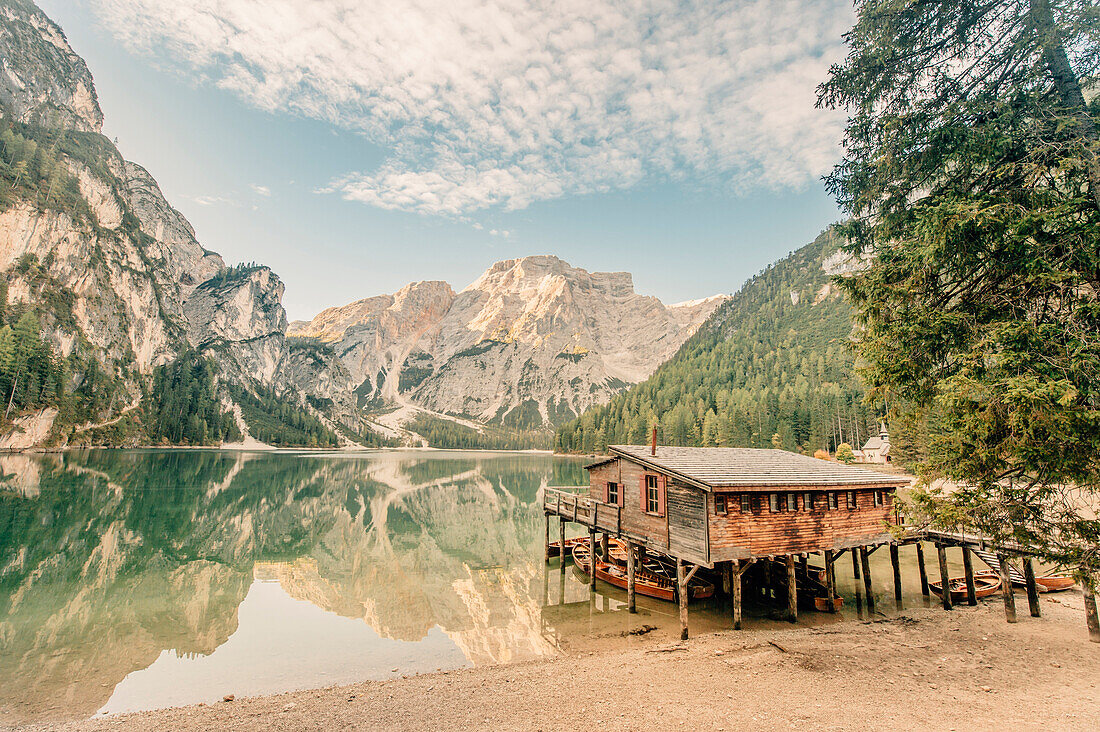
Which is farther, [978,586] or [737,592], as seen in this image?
[978,586]

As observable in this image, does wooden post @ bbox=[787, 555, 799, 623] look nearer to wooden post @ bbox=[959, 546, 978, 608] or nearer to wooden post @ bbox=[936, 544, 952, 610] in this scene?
wooden post @ bbox=[936, 544, 952, 610]

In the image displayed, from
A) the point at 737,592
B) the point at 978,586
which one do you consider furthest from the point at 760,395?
the point at 737,592

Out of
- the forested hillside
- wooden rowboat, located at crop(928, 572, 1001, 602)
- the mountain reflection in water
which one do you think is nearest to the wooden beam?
A: the mountain reflection in water

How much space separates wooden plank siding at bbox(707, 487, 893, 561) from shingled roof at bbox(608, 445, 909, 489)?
0.65 m

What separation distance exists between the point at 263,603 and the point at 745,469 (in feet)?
79.8

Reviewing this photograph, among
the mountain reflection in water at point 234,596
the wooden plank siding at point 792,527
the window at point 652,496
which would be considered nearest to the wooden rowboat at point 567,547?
the mountain reflection in water at point 234,596

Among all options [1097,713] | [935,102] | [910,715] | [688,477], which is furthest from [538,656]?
[935,102]

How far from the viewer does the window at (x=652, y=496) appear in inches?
875

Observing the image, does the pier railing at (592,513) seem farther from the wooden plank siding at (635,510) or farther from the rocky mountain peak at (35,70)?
the rocky mountain peak at (35,70)

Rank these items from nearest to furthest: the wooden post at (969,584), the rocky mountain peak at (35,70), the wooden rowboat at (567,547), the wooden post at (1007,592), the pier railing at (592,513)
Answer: the wooden post at (1007,592)
the wooden post at (969,584)
the pier railing at (592,513)
the wooden rowboat at (567,547)
the rocky mountain peak at (35,70)

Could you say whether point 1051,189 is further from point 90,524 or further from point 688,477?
point 90,524

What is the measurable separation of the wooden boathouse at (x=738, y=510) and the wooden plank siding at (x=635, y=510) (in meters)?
0.05

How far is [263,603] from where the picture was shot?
2545 cm

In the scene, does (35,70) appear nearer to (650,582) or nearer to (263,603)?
(263,603)
